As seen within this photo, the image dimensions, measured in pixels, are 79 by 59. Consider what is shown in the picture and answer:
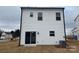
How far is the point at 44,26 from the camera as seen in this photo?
2.62 metres

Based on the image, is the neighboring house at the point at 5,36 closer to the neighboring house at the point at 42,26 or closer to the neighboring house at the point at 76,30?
the neighboring house at the point at 42,26

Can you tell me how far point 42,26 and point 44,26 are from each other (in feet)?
0.12

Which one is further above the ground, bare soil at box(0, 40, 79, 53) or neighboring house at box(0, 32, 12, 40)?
neighboring house at box(0, 32, 12, 40)

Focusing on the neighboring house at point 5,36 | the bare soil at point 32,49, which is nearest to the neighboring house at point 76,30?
the bare soil at point 32,49

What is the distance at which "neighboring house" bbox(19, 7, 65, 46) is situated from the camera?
102 inches

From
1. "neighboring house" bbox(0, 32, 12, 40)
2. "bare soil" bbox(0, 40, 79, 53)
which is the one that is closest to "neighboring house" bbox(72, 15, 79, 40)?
"bare soil" bbox(0, 40, 79, 53)

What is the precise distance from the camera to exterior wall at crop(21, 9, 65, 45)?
2602mm

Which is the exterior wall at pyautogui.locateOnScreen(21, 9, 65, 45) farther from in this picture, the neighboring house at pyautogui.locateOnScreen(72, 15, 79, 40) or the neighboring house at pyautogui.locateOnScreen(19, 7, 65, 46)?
the neighboring house at pyautogui.locateOnScreen(72, 15, 79, 40)

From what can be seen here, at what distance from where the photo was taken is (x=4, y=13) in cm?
267

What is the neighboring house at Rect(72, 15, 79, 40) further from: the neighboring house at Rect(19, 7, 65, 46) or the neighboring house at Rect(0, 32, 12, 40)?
the neighboring house at Rect(0, 32, 12, 40)

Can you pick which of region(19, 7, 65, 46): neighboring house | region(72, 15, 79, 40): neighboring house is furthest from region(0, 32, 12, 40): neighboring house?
region(72, 15, 79, 40): neighboring house

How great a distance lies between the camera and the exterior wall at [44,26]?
102 inches
